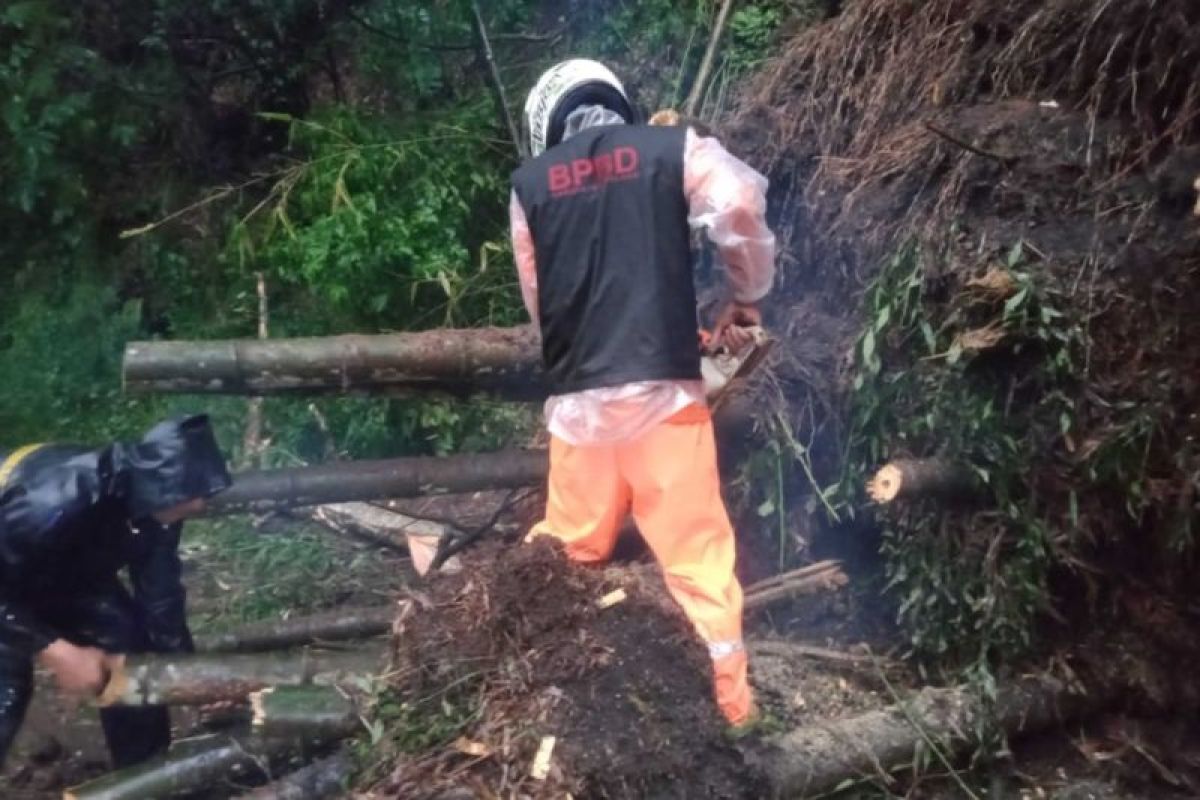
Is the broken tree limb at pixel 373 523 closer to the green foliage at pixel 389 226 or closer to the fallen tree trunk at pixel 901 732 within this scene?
the green foliage at pixel 389 226

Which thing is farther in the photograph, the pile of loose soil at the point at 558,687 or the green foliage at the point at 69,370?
the green foliage at the point at 69,370

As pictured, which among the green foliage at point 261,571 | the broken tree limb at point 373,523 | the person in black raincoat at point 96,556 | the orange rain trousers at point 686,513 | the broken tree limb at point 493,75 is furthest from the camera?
the broken tree limb at point 493,75

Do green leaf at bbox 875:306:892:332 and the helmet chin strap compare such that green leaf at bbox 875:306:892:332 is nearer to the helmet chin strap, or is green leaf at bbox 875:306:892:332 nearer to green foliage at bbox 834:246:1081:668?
green foliage at bbox 834:246:1081:668

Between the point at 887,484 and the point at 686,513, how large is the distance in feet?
2.26

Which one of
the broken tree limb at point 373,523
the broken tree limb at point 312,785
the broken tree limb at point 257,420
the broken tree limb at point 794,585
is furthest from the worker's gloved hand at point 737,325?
the broken tree limb at point 257,420

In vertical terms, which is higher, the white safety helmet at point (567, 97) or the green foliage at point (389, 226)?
the white safety helmet at point (567, 97)

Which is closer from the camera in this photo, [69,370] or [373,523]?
[373,523]

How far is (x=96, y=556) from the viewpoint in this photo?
4.53 meters

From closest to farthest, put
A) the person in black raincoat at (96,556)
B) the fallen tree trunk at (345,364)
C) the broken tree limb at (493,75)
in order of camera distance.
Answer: the person in black raincoat at (96,556), the fallen tree trunk at (345,364), the broken tree limb at (493,75)

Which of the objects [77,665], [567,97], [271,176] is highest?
[567,97]

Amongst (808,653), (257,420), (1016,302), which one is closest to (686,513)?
(808,653)

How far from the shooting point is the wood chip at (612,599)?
4.05m

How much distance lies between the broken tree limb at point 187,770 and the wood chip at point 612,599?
1268 millimetres

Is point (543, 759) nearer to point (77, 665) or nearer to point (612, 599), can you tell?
point (612, 599)
